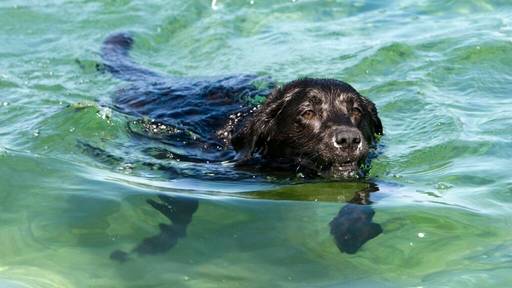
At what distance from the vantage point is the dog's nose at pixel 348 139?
5.63 meters

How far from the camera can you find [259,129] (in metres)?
6.41

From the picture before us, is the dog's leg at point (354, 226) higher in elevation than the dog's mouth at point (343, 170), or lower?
lower

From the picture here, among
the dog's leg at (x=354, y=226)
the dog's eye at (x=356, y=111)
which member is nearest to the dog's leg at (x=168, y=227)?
the dog's leg at (x=354, y=226)

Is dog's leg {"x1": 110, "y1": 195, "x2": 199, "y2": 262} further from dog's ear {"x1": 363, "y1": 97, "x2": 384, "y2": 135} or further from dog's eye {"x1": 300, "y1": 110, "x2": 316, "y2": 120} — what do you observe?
dog's ear {"x1": 363, "y1": 97, "x2": 384, "y2": 135}

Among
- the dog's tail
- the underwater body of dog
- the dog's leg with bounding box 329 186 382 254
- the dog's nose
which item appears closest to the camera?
the dog's leg with bounding box 329 186 382 254

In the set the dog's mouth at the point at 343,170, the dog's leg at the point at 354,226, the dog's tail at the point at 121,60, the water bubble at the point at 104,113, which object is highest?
the dog's tail at the point at 121,60

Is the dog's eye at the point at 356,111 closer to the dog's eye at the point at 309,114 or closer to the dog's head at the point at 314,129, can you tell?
the dog's head at the point at 314,129

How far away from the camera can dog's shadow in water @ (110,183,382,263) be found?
15.3 feet

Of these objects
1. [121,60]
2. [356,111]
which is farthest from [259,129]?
[121,60]

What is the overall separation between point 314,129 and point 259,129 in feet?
1.87

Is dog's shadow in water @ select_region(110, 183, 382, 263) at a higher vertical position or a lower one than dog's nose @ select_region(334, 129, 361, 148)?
lower

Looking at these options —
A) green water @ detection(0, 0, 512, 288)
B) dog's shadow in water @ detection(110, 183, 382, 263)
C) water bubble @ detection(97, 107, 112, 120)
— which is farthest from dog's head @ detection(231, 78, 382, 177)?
water bubble @ detection(97, 107, 112, 120)

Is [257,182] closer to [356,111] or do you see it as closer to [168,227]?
[356,111]

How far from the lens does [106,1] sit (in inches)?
437
